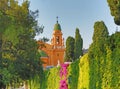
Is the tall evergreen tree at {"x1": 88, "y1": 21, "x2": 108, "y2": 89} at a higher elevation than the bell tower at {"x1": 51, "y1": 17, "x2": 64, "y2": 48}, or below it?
below

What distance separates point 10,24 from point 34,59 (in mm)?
6114

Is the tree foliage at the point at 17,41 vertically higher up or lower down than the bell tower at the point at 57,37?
lower down

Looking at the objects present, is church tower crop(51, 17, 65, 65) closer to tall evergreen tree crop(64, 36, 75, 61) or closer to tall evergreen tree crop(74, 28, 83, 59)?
tall evergreen tree crop(64, 36, 75, 61)

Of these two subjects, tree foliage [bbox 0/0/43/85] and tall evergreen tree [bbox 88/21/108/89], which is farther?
tree foliage [bbox 0/0/43/85]

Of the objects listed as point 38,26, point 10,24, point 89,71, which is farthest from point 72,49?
point 89,71

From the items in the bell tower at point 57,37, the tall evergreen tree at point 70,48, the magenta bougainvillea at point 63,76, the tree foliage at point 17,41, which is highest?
the bell tower at point 57,37

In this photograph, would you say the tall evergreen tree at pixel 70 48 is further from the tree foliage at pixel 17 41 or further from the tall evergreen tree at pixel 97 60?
the tall evergreen tree at pixel 97 60

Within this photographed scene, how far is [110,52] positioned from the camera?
20.2 metres

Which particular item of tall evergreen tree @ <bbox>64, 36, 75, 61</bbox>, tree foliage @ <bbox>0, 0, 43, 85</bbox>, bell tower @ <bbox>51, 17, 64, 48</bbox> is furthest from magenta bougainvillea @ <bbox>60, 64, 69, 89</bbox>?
bell tower @ <bbox>51, 17, 64, 48</bbox>

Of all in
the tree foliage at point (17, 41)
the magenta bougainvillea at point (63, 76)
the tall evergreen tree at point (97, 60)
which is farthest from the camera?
the tree foliage at point (17, 41)

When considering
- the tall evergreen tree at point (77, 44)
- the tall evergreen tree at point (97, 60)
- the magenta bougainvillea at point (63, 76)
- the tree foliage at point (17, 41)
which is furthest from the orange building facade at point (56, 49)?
the tall evergreen tree at point (97, 60)

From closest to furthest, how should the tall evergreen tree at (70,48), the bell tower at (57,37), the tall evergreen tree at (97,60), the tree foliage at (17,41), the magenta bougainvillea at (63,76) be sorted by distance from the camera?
the tall evergreen tree at (97,60)
the magenta bougainvillea at (63,76)
the tree foliage at (17,41)
the tall evergreen tree at (70,48)
the bell tower at (57,37)

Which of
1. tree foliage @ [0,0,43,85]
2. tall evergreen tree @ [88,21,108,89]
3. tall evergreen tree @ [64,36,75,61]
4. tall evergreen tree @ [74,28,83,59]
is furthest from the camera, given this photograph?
tall evergreen tree @ [64,36,75,61]

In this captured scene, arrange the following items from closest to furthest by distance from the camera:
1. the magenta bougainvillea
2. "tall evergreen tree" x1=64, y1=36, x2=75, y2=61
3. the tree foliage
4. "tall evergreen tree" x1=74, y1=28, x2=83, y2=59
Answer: the magenta bougainvillea
the tree foliage
"tall evergreen tree" x1=74, y1=28, x2=83, y2=59
"tall evergreen tree" x1=64, y1=36, x2=75, y2=61
